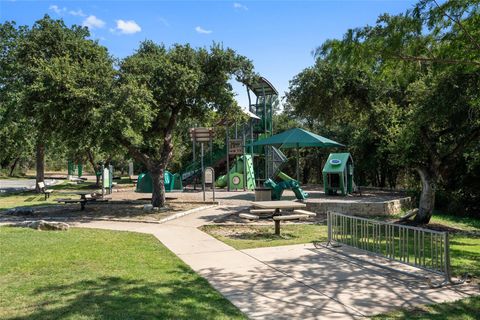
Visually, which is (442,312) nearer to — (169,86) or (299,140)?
(169,86)

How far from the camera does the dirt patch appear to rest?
532 inches

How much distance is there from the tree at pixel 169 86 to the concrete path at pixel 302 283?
20.2ft

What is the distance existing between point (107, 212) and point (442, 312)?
12.2 metres

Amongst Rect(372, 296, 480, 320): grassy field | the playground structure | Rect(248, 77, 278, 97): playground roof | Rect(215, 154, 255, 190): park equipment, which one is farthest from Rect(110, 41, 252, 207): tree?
Rect(372, 296, 480, 320): grassy field

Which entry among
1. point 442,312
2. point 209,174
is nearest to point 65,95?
point 209,174

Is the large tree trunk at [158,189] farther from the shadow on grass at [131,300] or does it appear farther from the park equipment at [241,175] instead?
the shadow on grass at [131,300]

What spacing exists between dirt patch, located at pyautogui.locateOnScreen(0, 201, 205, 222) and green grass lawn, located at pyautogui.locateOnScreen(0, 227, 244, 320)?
4.29 meters

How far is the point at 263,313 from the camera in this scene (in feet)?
15.8

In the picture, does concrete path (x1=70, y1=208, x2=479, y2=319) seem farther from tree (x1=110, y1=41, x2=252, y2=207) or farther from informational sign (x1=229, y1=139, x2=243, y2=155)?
informational sign (x1=229, y1=139, x2=243, y2=155)

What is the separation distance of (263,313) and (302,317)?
457 millimetres

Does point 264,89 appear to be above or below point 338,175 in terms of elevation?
above

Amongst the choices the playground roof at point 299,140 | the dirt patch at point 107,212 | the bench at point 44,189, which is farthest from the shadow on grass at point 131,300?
the bench at point 44,189

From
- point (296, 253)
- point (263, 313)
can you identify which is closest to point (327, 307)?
point (263, 313)

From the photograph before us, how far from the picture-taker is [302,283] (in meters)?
6.04
